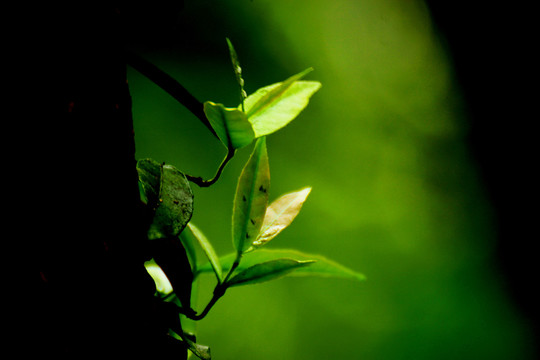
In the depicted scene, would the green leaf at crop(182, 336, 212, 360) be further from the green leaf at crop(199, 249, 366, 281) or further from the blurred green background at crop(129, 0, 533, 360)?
the blurred green background at crop(129, 0, 533, 360)

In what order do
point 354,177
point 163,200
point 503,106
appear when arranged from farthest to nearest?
point 503,106 → point 354,177 → point 163,200

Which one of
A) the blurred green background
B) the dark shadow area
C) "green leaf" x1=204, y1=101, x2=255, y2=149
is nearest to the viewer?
"green leaf" x1=204, y1=101, x2=255, y2=149

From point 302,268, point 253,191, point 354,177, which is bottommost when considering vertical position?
point 354,177

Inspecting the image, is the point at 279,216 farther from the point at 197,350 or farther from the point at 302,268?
the point at 197,350

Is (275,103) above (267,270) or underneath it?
above

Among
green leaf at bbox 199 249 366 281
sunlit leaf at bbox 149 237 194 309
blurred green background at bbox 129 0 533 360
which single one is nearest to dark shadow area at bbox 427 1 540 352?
blurred green background at bbox 129 0 533 360

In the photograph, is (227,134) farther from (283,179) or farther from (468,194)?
(468,194)

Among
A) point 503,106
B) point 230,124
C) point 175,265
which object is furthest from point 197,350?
point 503,106
